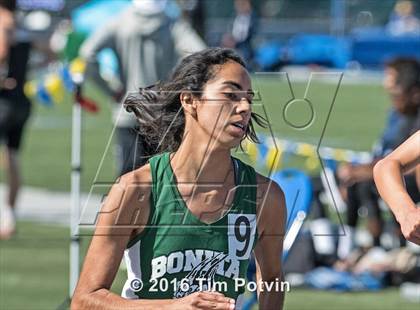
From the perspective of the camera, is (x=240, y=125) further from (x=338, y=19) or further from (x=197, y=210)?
(x=338, y=19)

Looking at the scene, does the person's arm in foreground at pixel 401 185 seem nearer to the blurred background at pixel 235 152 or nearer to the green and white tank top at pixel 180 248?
the green and white tank top at pixel 180 248

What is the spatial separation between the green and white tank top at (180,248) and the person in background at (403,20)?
35405mm

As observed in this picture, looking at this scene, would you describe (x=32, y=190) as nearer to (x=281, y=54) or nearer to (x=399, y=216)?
(x=399, y=216)

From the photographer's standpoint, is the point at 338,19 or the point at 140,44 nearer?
the point at 140,44

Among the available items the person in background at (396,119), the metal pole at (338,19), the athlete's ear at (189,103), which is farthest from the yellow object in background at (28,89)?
the metal pole at (338,19)

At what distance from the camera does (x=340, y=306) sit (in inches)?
379

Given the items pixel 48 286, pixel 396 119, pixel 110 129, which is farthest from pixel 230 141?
pixel 110 129

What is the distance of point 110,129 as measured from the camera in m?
23.1

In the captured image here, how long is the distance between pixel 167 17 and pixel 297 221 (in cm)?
428

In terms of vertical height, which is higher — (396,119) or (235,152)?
(396,119)

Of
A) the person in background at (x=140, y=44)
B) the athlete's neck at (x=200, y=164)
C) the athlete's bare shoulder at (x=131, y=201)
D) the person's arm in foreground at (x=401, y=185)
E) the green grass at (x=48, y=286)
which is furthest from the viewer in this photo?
the person in background at (x=140, y=44)

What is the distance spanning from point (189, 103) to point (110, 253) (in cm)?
68

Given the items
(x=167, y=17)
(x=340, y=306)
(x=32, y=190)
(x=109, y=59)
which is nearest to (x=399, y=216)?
(x=340, y=306)

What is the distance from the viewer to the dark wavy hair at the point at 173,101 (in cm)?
512
